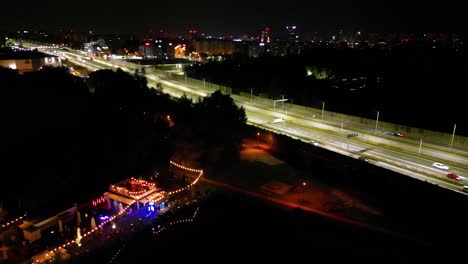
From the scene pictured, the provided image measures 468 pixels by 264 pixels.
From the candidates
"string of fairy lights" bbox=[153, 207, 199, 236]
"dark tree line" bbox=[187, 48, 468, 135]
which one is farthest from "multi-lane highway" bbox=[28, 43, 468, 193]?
"string of fairy lights" bbox=[153, 207, 199, 236]

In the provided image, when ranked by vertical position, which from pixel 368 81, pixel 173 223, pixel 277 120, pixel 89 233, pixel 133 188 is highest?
pixel 368 81

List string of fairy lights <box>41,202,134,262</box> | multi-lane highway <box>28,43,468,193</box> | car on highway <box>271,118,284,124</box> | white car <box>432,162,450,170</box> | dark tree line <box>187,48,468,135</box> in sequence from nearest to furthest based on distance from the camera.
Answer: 1. string of fairy lights <box>41,202,134,262</box>
2. multi-lane highway <box>28,43,468,193</box>
3. white car <box>432,162,450,170</box>
4. car on highway <box>271,118,284,124</box>
5. dark tree line <box>187,48,468,135</box>

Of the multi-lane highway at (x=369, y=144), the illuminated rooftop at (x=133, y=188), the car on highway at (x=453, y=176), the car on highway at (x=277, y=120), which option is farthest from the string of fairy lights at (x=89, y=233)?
the car on highway at (x=277, y=120)

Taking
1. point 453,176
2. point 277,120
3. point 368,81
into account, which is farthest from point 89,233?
point 368,81

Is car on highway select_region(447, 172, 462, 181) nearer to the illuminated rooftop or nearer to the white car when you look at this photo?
the white car

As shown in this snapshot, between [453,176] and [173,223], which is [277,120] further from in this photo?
[173,223]

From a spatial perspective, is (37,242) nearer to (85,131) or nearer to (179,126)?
(85,131)

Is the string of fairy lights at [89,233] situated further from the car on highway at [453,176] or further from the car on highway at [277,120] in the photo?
the car on highway at [277,120]

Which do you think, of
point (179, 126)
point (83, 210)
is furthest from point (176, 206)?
point (179, 126)

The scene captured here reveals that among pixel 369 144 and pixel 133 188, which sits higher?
pixel 133 188
